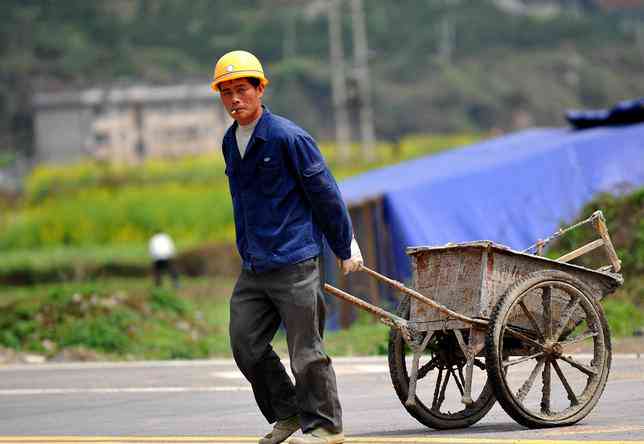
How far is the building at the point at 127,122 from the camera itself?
91.5 meters

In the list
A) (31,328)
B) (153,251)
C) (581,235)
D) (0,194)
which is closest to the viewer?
(31,328)

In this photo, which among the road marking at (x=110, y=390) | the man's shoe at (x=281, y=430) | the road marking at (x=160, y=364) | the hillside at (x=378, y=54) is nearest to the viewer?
the man's shoe at (x=281, y=430)

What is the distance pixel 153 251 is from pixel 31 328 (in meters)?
19.2

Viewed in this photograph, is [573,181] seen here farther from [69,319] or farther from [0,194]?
[0,194]

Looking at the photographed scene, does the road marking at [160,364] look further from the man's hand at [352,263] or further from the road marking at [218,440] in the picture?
the man's hand at [352,263]

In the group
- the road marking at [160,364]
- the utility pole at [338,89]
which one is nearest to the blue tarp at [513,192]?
the road marking at [160,364]

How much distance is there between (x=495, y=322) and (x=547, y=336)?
0.52 m

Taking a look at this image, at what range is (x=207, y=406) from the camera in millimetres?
11023

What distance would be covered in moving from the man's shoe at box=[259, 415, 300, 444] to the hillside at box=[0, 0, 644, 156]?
8469 centimetres

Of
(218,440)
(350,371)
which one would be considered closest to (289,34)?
(350,371)

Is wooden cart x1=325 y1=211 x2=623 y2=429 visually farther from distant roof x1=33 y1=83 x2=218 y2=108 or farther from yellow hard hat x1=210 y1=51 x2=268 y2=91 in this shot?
distant roof x1=33 y1=83 x2=218 y2=108

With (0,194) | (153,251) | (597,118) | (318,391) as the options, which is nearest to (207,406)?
(318,391)

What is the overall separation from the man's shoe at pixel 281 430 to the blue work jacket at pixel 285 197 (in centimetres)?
86

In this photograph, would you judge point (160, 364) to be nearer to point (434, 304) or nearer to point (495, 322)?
point (434, 304)
